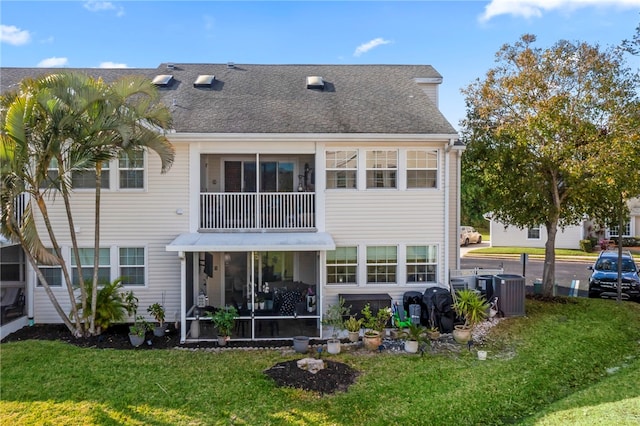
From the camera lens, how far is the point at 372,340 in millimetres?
10680

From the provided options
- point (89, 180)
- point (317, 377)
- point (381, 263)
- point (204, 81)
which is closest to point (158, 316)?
point (89, 180)

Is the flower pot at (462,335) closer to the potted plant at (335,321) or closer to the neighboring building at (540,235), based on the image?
the potted plant at (335,321)

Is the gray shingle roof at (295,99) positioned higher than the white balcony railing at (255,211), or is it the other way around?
the gray shingle roof at (295,99)

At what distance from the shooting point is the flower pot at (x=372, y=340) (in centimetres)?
1069

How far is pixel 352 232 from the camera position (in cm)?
1337

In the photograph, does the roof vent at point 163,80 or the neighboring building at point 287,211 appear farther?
the roof vent at point 163,80

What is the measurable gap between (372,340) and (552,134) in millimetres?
8795

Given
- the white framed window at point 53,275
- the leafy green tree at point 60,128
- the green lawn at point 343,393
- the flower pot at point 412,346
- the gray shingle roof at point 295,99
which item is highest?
the gray shingle roof at point 295,99

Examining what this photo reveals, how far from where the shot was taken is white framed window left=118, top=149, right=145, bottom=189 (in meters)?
13.1

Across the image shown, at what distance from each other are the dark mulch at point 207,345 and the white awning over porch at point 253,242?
8.14 feet

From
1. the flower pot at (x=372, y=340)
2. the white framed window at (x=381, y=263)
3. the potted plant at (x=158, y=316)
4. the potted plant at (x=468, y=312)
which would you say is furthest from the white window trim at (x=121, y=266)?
the potted plant at (x=468, y=312)

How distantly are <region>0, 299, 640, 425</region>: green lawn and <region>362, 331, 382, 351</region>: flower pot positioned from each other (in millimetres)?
478

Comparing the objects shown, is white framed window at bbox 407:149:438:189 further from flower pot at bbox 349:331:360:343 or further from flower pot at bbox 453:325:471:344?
flower pot at bbox 349:331:360:343

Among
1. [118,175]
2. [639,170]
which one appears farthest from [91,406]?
[639,170]
